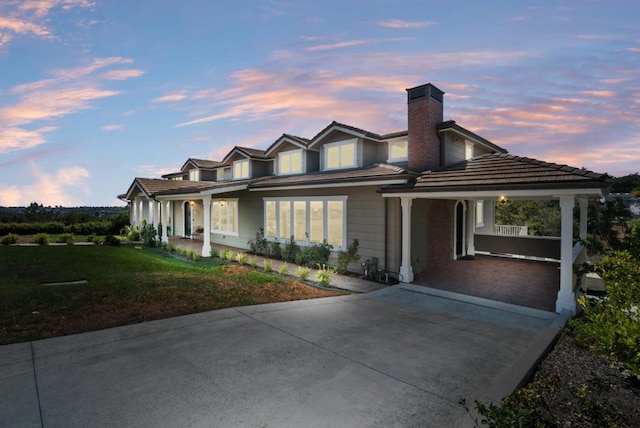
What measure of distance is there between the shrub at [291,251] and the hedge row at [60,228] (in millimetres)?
21018

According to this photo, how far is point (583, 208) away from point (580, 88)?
4.64 m

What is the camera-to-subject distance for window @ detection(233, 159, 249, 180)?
20.6 metres

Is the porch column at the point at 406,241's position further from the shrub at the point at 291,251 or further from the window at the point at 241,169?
the window at the point at 241,169

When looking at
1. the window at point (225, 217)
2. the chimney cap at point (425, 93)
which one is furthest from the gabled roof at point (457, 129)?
the window at point (225, 217)

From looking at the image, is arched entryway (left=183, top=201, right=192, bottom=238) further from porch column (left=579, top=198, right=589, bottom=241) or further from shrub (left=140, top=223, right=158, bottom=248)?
porch column (left=579, top=198, right=589, bottom=241)

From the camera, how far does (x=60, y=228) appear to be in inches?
1067

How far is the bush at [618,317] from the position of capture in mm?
3335

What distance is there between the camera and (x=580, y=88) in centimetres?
A: 1234

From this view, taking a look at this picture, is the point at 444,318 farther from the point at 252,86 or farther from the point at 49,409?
the point at 252,86

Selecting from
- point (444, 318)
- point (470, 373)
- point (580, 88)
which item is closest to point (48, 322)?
point (470, 373)

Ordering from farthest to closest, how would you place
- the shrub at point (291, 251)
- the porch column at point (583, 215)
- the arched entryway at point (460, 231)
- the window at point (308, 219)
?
the arched entryway at point (460, 231), the shrub at point (291, 251), the window at point (308, 219), the porch column at point (583, 215)

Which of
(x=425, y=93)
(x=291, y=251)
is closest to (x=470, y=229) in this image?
(x=425, y=93)

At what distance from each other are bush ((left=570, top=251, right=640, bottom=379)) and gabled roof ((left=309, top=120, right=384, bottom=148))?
10179mm

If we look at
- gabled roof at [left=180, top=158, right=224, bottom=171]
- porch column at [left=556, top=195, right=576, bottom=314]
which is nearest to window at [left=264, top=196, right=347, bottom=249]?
porch column at [left=556, top=195, right=576, bottom=314]
